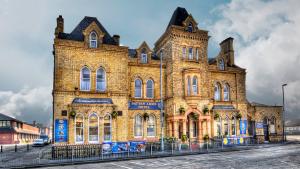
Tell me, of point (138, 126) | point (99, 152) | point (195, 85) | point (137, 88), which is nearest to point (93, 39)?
point (137, 88)

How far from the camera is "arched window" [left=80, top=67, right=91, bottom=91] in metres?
27.0

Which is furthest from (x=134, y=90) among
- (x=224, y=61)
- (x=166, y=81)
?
(x=224, y=61)

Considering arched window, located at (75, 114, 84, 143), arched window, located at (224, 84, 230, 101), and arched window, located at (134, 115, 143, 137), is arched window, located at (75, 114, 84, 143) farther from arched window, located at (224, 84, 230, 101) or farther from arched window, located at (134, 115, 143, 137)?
arched window, located at (224, 84, 230, 101)

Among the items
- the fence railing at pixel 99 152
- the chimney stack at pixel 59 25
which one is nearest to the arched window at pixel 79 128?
the fence railing at pixel 99 152

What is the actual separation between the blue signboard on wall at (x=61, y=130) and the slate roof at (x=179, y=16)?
17.7m

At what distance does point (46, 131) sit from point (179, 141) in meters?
124

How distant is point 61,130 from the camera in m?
24.9

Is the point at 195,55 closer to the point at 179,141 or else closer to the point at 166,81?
the point at 166,81

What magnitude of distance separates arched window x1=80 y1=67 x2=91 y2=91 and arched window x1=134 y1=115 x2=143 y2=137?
6.53 metres

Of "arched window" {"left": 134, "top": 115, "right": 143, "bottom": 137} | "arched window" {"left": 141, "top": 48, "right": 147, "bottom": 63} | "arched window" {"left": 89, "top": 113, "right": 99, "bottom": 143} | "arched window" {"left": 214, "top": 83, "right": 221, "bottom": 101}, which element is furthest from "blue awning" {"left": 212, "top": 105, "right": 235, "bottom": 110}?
"arched window" {"left": 89, "top": 113, "right": 99, "bottom": 143}

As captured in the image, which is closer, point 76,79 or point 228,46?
point 76,79

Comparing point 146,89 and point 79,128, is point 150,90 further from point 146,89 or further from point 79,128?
point 79,128

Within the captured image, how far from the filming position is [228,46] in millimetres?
38000

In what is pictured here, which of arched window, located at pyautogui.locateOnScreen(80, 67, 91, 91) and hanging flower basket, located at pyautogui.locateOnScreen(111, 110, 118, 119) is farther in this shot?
arched window, located at pyautogui.locateOnScreen(80, 67, 91, 91)
